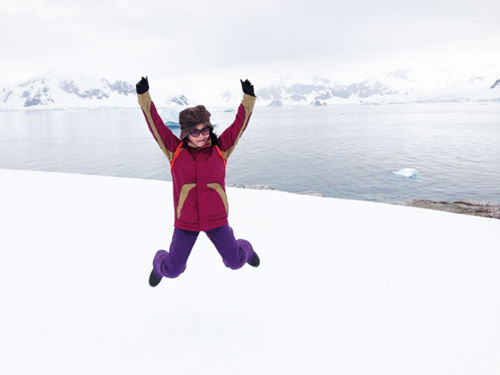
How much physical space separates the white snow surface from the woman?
0.49 m

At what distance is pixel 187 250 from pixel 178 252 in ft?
0.23

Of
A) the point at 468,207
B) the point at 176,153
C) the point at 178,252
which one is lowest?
the point at 468,207

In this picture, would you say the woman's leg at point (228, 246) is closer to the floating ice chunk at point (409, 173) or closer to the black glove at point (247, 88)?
the black glove at point (247, 88)

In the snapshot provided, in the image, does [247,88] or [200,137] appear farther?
[247,88]

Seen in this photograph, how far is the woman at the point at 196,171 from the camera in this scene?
2332mm

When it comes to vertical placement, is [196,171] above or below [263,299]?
above

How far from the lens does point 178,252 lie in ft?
8.16

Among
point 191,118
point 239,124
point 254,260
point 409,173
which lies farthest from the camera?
point 409,173

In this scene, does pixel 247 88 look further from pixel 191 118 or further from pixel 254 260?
pixel 254 260

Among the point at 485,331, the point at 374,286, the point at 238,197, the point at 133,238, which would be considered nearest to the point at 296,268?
the point at 374,286

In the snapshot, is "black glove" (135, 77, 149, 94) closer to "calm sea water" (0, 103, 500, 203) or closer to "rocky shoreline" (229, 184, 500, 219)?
"rocky shoreline" (229, 184, 500, 219)

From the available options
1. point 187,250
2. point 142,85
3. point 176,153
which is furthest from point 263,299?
point 142,85

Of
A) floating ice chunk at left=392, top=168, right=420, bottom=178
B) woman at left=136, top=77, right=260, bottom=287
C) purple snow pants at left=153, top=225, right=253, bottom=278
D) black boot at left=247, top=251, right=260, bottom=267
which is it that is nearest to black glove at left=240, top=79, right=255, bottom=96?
woman at left=136, top=77, right=260, bottom=287

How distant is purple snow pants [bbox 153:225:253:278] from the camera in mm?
2471
